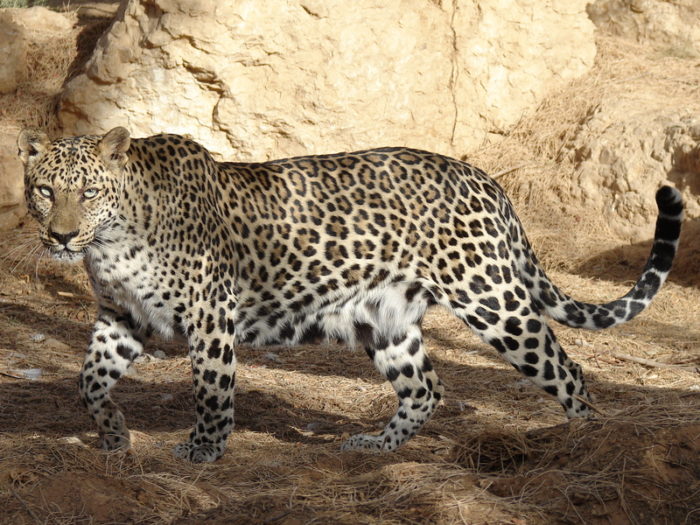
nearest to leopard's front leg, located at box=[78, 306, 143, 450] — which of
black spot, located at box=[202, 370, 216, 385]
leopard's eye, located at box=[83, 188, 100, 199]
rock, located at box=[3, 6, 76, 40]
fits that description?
black spot, located at box=[202, 370, 216, 385]

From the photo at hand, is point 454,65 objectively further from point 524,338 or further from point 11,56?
point 524,338

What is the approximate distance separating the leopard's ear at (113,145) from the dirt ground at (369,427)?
73.0 inches

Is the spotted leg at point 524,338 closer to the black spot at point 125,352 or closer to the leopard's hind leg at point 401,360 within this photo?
the leopard's hind leg at point 401,360

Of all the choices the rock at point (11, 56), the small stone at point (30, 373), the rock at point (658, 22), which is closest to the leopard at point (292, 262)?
the small stone at point (30, 373)

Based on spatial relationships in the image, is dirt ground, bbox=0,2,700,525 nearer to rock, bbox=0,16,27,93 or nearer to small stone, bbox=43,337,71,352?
small stone, bbox=43,337,71,352

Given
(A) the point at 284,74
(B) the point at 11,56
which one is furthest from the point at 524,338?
(B) the point at 11,56

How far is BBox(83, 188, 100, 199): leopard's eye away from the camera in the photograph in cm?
610

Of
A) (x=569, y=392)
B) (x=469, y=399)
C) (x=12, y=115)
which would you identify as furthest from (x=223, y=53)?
(x=569, y=392)

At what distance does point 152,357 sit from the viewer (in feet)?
31.0

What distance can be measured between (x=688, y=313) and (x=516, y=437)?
608 cm

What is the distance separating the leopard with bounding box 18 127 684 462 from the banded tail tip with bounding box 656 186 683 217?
0.01m

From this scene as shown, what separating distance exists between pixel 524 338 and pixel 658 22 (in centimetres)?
1002

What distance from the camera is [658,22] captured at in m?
14.9

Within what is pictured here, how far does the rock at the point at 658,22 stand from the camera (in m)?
14.7
